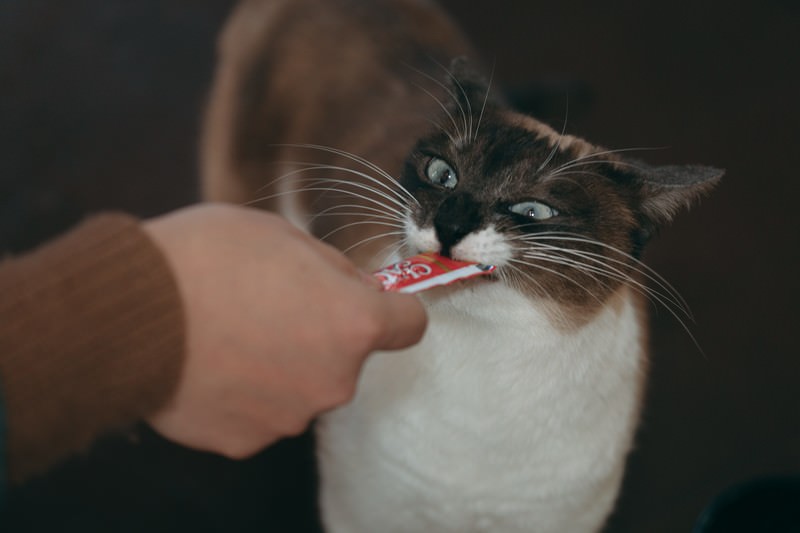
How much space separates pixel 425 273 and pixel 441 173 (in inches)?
7.8

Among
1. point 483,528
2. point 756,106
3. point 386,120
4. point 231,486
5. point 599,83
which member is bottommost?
point 231,486

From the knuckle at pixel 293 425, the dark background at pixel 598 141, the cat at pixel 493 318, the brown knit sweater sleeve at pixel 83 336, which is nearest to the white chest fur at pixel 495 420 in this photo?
the cat at pixel 493 318

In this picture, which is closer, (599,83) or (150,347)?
(150,347)

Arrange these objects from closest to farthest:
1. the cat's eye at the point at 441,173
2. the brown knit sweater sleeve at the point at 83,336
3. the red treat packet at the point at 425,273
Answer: the brown knit sweater sleeve at the point at 83,336 → the red treat packet at the point at 425,273 → the cat's eye at the point at 441,173

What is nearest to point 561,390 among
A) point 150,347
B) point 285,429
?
point 285,429

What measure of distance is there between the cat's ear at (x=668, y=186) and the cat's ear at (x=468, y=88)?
8.9 inches

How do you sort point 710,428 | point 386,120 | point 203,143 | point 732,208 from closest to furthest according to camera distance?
point 386,120 → point 710,428 → point 203,143 → point 732,208

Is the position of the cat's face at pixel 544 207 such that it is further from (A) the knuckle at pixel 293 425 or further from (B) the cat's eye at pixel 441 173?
(A) the knuckle at pixel 293 425

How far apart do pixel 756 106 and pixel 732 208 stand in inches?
15.0

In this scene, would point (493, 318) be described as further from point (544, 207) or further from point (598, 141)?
point (598, 141)

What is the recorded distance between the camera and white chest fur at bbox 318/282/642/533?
0.96m

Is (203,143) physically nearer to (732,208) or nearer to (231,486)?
(231,486)

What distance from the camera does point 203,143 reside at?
6.23 feet

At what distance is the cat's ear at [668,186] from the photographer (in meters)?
0.88
